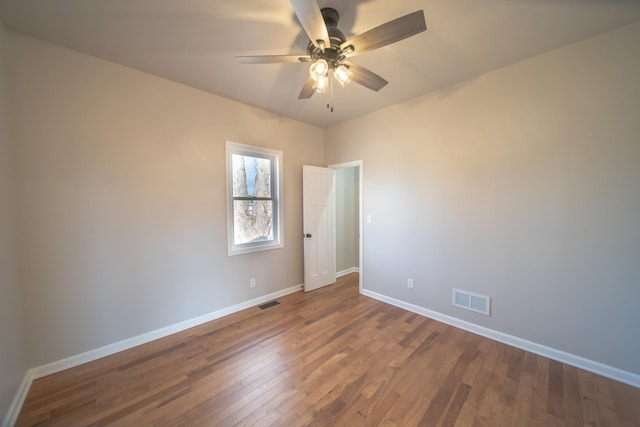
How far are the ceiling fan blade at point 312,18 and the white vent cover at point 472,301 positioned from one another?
2.84 meters

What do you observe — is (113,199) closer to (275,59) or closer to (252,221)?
(252,221)

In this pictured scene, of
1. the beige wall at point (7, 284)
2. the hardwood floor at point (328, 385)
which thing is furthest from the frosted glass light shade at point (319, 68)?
the hardwood floor at point (328, 385)

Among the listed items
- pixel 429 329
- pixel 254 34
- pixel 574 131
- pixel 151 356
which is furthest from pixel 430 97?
pixel 151 356

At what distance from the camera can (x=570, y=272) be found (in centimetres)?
205

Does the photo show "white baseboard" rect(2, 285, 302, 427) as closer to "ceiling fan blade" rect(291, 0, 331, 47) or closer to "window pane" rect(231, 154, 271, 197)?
"window pane" rect(231, 154, 271, 197)

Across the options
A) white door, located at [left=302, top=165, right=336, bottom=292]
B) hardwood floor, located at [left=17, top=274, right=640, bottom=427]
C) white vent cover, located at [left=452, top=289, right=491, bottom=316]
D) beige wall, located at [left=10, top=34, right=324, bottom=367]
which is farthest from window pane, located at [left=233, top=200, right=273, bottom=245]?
white vent cover, located at [left=452, top=289, right=491, bottom=316]

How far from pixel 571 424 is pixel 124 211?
393 centimetres

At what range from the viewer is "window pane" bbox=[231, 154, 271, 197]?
3.15 meters

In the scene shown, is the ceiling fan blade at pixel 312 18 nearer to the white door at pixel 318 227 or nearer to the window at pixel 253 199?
the window at pixel 253 199

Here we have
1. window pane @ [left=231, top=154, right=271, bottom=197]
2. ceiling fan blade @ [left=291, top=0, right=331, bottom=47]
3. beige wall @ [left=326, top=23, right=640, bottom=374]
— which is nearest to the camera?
ceiling fan blade @ [left=291, top=0, right=331, bottom=47]

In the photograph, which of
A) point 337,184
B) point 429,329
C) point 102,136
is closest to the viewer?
point 102,136

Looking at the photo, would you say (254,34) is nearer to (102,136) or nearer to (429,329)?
(102,136)

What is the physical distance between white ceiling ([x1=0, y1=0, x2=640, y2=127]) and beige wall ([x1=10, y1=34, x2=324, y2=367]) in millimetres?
298

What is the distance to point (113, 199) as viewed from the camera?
7.24 feet
